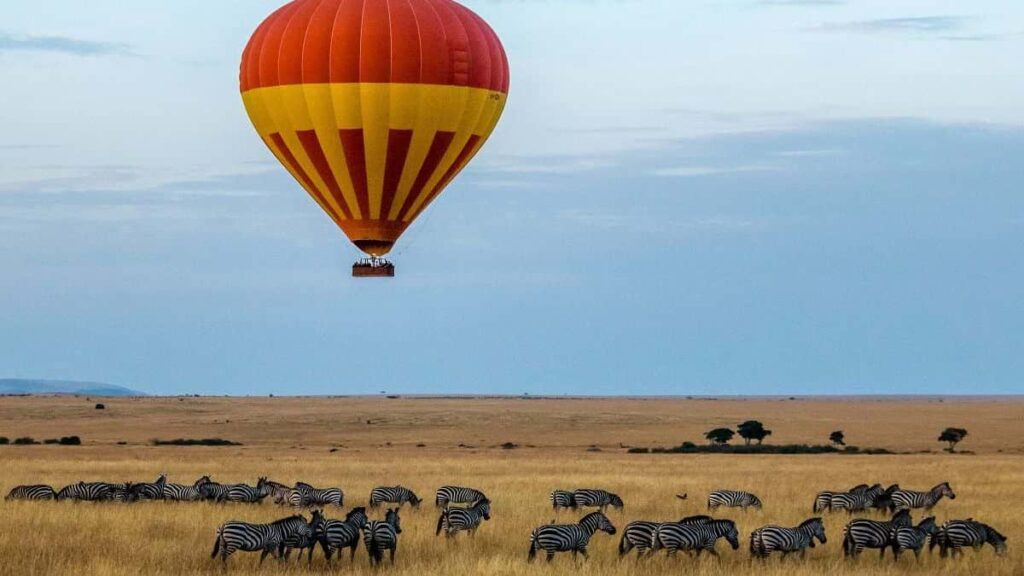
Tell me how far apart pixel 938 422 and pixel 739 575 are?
85.3 m

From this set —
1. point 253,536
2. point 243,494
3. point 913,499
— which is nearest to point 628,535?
point 253,536

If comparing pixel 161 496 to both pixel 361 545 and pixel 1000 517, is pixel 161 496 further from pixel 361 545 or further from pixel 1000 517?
pixel 1000 517

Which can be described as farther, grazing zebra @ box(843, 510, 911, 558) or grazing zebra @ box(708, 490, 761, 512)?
grazing zebra @ box(708, 490, 761, 512)

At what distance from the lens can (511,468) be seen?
42.2 m

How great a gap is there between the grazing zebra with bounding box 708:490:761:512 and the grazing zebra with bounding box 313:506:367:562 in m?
10.00

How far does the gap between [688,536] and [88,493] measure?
13.5 meters

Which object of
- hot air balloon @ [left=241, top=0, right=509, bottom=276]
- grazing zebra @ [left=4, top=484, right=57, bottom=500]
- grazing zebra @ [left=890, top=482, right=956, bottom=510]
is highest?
hot air balloon @ [left=241, top=0, right=509, bottom=276]

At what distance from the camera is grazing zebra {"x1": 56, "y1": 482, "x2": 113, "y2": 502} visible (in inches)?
1084

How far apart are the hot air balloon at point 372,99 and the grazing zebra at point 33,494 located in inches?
390

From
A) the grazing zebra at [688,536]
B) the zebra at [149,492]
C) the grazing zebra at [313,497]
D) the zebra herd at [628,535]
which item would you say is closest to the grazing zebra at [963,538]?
the zebra herd at [628,535]

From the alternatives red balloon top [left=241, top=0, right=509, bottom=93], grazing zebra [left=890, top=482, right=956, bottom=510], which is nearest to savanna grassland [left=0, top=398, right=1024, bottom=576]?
grazing zebra [left=890, top=482, right=956, bottom=510]

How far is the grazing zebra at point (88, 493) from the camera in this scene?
27.5m

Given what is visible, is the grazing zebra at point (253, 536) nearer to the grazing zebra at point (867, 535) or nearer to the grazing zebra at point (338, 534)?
the grazing zebra at point (338, 534)

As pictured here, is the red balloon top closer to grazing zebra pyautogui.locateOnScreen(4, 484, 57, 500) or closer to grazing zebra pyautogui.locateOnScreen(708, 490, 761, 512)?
grazing zebra pyautogui.locateOnScreen(4, 484, 57, 500)
